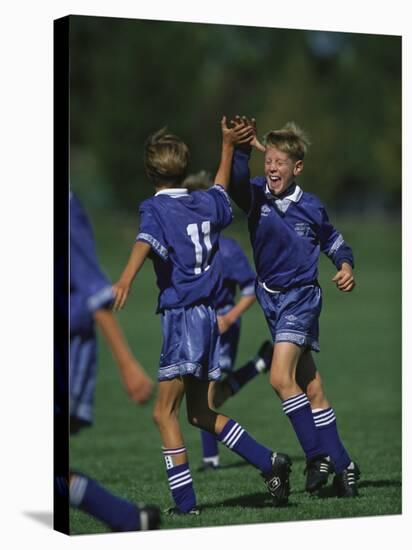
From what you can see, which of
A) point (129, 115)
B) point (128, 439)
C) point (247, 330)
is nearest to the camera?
point (128, 439)

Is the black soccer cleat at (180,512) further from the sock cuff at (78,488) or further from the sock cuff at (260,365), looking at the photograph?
the sock cuff at (260,365)

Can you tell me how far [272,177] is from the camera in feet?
29.7

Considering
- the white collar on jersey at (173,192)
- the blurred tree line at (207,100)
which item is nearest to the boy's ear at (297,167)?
the white collar on jersey at (173,192)

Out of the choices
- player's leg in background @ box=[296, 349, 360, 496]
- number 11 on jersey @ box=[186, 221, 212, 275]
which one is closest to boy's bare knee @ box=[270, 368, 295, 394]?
player's leg in background @ box=[296, 349, 360, 496]

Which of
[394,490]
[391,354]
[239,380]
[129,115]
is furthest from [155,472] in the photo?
[129,115]

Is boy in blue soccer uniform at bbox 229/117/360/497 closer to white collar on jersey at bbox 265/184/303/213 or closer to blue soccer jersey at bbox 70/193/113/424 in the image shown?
white collar on jersey at bbox 265/184/303/213

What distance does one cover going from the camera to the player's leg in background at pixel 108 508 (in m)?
7.84

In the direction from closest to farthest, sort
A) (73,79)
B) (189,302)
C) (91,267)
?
(91,267)
(189,302)
(73,79)

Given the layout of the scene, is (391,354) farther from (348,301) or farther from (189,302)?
(189,302)

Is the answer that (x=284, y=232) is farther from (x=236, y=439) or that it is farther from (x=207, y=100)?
(x=207, y=100)

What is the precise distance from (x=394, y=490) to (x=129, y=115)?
18.0 metres

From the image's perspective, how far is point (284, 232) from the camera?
900 centimetres

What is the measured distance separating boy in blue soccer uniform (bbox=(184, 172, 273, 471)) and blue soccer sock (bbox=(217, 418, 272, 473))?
1.13 metres

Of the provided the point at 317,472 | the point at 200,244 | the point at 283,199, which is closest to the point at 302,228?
the point at 283,199
